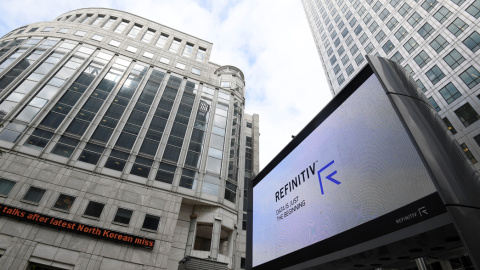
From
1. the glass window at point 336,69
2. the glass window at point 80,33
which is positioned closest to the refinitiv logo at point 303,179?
the glass window at point 80,33

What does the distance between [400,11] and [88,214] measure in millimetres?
54260

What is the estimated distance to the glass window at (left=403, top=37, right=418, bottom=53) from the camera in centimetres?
3740

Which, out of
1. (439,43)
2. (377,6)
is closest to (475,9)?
A: (439,43)

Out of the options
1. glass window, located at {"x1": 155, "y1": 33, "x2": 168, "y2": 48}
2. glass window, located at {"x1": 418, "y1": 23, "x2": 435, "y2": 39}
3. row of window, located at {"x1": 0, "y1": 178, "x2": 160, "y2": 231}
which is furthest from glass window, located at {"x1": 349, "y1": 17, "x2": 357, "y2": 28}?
row of window, located at {"x1": 0, "y1": 178, "x2": 160, "y2": 231}

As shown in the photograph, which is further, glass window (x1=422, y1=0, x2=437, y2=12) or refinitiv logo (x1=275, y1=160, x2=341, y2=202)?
glass window (x1=422, y1=0, x2=437, y2=12)

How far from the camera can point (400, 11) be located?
137 ft

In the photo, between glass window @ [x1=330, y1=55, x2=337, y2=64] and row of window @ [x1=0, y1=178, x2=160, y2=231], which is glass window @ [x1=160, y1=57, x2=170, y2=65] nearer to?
row of window @ [x1=0, y1=178, x2=160, y2=231]

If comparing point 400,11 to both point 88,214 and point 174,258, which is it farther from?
point 88,214

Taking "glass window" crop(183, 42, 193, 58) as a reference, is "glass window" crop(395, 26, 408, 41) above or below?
below

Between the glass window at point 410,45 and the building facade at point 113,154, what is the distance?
1099 inches

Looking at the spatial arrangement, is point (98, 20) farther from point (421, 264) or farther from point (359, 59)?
point (421, 264)

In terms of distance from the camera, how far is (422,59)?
117 feet

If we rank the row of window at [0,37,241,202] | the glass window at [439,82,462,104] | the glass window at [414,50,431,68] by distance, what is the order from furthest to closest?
1. the glass window at [414,50,431,68]
2. the glass window at [439,82,462,104]
3. the row of window at [0,37,241,202]

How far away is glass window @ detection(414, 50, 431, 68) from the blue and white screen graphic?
121ft
